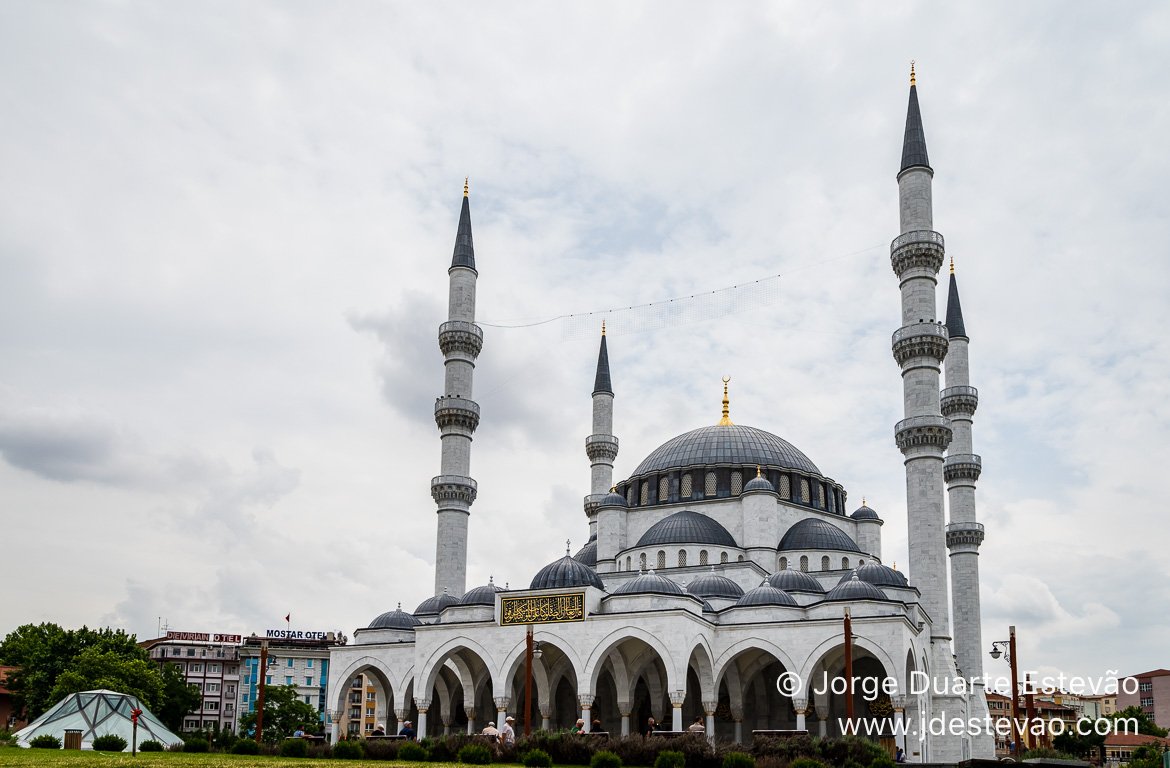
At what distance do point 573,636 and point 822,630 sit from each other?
6365 mm

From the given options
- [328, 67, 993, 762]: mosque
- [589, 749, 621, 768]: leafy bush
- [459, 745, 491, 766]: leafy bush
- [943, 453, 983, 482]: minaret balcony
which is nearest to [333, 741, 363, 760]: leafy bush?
[459, 745, 491, 766]: leafy bush

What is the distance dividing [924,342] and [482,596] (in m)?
14.6

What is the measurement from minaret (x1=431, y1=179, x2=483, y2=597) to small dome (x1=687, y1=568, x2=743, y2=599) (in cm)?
781

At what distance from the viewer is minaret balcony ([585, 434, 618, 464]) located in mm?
42750

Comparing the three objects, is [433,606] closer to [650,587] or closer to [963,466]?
[650,587]

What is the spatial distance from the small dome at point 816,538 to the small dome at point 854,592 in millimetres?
6798

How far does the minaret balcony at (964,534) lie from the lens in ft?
123

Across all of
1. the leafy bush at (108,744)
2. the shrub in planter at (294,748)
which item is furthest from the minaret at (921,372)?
the leafy bush at (108,744)

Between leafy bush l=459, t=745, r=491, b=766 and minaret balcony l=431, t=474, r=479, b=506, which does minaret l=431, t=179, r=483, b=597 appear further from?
leafy bush l=459, t=745, r=491, b=766

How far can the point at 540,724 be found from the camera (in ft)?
109

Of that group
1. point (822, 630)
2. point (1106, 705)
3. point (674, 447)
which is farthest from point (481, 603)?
point (1106, 705)

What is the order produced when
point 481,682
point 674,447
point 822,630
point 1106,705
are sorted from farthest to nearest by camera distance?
point 1106,705 < point 674,447 < point 481,682 < point 822,630

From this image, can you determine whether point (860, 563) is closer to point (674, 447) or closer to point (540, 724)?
point (674, 447)

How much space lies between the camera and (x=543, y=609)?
29781 mm
